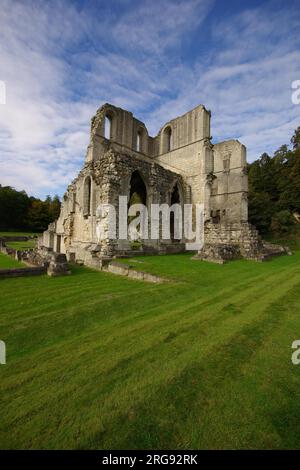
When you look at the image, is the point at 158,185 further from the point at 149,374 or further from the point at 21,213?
the point at 21,213

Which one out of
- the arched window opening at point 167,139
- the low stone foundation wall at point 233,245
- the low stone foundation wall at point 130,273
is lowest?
the low stone foundation wall at point 130,273

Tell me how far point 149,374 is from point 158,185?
14673 millimetres

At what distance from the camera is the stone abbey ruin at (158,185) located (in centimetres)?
1285

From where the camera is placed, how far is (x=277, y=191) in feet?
119

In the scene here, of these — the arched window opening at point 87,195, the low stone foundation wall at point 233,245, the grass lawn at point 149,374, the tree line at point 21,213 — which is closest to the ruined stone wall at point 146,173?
the arched window opening at point 87,195

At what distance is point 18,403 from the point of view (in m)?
1.93

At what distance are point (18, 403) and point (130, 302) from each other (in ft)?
9.41

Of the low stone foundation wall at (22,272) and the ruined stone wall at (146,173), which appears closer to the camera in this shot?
the low stone foundation wall at (22,272)

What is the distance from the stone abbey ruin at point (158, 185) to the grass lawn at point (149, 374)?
5736 millimetres

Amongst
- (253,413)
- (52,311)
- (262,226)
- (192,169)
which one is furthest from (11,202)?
(253,413)

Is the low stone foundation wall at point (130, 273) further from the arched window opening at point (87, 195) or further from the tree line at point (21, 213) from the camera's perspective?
the tree line at point (21, 213)

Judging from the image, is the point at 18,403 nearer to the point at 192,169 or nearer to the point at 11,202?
the point at 192,169

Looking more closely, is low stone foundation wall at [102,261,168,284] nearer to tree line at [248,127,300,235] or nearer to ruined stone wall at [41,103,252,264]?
ruined stone wall at [41,103,252,264]
